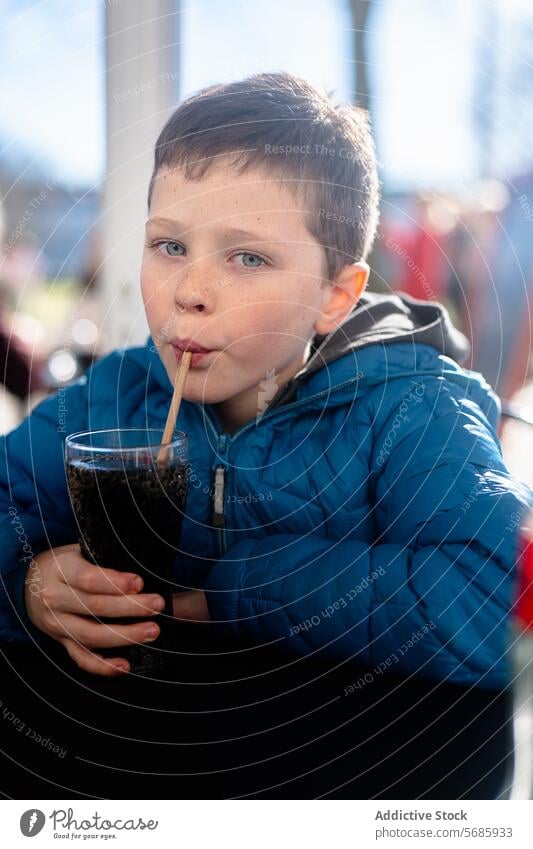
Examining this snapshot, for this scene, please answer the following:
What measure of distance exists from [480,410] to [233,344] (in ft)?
0.73

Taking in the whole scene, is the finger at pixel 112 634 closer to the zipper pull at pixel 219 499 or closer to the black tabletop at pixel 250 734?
the black tabletop at pixel 250 734

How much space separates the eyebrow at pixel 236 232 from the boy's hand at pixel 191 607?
28cm

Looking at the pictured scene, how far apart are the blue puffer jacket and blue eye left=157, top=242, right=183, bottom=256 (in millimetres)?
144

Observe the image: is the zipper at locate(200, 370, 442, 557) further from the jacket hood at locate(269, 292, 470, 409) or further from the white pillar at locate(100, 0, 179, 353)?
the white pillar at locate(100, 0, 179, 353)

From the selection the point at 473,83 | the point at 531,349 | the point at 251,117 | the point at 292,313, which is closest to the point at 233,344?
the point at 292,313

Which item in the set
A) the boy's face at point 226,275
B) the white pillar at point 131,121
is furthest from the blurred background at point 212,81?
the boy's face at point 226,275

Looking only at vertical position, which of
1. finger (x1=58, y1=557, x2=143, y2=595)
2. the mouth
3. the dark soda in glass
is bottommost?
finger (x1=58, y1=557, x2=143, y2=595)

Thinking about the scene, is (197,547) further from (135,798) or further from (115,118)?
(115,118)

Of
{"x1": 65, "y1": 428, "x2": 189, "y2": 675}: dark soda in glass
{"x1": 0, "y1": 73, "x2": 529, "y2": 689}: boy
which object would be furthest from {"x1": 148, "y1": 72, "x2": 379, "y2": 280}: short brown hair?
{"x1": 65, "y1": 428, "x2": 189, "y2": 675}: dark soda in glass

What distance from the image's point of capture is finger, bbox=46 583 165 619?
0.62 metres

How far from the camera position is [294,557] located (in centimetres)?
66

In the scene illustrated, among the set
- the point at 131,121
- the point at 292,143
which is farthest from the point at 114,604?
the point at 131,121

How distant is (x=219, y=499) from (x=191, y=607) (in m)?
0.13

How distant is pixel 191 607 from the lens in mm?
696
